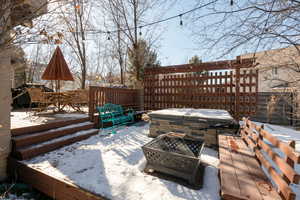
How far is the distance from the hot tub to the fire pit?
0.85 metres

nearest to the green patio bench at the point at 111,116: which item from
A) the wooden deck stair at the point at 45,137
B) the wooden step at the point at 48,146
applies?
the wooden deck stair at the point at 45,137

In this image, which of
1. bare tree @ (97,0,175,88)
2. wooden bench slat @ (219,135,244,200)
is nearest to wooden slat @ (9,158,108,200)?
wooden bench slat @ (219,135,244,200)

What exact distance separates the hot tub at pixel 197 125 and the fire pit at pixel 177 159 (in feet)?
2.80

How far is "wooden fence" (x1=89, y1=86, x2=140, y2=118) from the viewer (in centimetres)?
410

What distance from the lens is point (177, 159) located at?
178cm

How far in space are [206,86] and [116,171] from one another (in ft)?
15.0

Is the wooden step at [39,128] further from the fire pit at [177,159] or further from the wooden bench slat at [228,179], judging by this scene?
the wooden bench slat at [228,179]

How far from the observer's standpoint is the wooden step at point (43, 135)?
242 centimetres

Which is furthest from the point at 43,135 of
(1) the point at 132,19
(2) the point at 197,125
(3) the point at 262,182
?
(1) the point at 132,19

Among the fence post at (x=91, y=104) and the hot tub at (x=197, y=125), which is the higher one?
the fence post at (x=91, y=104)

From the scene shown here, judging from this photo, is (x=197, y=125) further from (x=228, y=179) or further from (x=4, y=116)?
(x=4, y=116)

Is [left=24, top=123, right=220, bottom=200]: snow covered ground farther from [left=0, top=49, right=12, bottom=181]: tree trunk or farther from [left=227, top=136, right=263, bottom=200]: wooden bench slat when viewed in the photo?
[left=0, top=49, right=12, bottom=181]: tree trunk

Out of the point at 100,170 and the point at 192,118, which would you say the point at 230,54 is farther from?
the point at 100,170

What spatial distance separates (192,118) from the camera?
304cm
